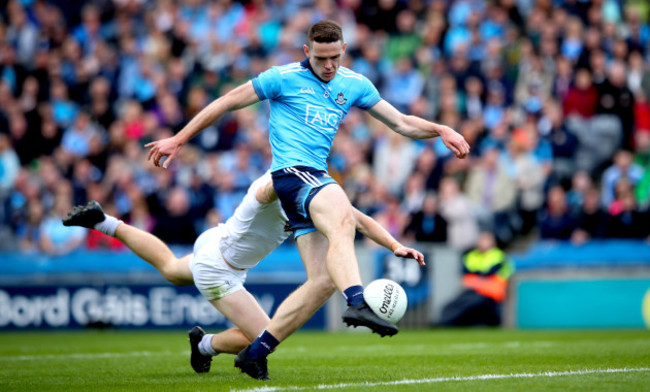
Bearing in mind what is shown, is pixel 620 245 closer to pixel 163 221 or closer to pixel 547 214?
pixel 547 214

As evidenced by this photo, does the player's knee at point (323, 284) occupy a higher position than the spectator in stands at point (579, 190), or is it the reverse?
the spectator in stands at point (579, 190)

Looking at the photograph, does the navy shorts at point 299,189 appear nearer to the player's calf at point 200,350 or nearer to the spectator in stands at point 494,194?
the player's calf at point 200,350

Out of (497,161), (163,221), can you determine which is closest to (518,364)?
(497,161)

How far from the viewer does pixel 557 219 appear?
51.9 feet

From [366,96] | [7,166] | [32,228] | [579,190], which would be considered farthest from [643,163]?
[7,166]

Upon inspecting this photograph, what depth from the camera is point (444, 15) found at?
2014cm

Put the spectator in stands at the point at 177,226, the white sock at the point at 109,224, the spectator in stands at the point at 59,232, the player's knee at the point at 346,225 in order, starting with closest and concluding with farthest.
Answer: the player's knee at the point at 346,225 < the white sock at the point at 109,224 < the spectator in stands at the point at 177,226 < the spectator in stands at the point at 59,232

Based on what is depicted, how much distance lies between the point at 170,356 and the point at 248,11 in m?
13.1

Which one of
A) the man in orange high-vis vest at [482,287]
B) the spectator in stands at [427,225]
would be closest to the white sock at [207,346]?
the man in orange high-vis vest at [482,287]

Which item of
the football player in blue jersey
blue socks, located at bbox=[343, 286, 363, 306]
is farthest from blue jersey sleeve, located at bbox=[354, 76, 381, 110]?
blue socks, located at bbox=[343, 286, 363, 306]

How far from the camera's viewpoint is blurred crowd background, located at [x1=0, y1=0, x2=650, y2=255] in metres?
16.4

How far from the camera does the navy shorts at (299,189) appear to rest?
734 cm

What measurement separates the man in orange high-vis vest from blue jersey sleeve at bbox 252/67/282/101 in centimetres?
841

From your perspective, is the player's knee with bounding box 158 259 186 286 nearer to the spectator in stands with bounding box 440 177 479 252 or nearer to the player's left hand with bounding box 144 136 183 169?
the player's left hand with bounding box 144 136 183 169
